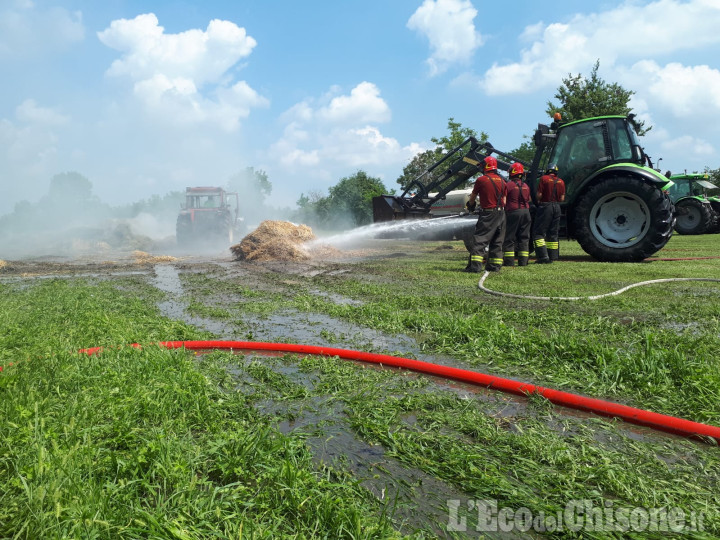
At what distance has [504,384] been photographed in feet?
9.67

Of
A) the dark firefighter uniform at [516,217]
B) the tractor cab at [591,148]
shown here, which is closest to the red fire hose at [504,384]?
the dark firefighter uniform at [516,217]

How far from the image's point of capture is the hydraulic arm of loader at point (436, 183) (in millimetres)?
14594

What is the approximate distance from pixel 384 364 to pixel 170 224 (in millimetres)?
36988

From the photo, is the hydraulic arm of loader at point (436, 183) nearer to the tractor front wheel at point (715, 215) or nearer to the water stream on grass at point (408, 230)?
the water stream on grass at point (408, 230)

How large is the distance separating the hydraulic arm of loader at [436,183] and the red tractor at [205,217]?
7391 millimetres

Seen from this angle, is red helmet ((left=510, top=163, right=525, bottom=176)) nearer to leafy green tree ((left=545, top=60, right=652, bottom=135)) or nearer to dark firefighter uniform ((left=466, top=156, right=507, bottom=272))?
dark firefighter uniform ((left=466, top=156, right=507, bottom=272))

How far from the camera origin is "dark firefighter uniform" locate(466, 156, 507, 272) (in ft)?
28.7

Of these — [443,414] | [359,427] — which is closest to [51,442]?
[359,427]

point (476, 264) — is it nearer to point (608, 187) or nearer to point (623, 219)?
point (608, 187)

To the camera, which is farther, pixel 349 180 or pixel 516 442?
pixel 349 180

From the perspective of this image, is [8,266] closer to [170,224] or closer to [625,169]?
[625,169]

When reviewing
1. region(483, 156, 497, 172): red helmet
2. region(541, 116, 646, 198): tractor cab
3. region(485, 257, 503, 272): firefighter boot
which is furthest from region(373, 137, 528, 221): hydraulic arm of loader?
region(485, 257, 503, 272): firefighter boot

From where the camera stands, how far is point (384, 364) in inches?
139

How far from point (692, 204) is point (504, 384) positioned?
2159 centimetres
